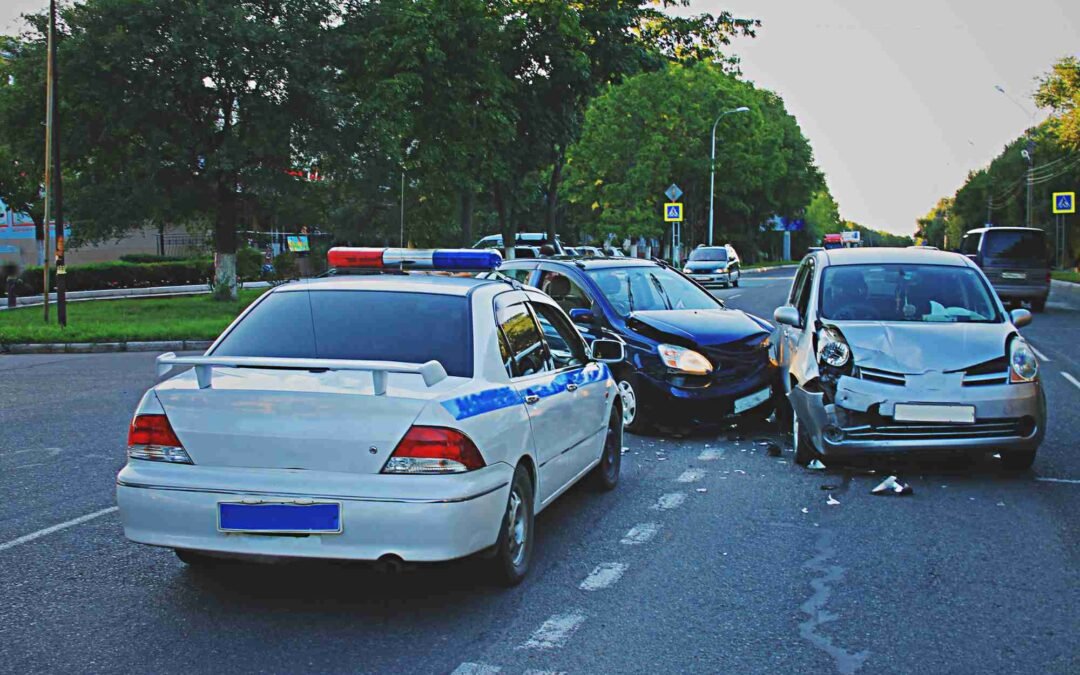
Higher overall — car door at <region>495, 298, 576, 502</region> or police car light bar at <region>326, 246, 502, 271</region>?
police car light bar at <region>326, 246, 502, 271</region>

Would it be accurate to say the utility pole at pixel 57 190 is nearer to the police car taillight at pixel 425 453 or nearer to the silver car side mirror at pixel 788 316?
the silver car side mirror at pixel 788 316

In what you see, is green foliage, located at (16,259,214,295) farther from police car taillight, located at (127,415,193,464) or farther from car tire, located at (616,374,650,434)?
police car taillight, located at (127,415,193,464)

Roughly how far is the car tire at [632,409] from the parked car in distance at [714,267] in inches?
1246

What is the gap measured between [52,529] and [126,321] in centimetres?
1943

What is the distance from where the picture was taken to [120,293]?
1464 inches

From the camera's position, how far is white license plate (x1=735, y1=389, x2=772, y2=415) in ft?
32.2

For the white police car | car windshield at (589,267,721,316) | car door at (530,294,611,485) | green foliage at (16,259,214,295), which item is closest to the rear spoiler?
the white police car

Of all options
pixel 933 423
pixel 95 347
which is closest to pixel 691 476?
pixel 933 423

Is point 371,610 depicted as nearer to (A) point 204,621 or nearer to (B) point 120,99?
(A) point 204,621

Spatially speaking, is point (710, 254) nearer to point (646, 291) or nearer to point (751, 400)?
point (646, 291)

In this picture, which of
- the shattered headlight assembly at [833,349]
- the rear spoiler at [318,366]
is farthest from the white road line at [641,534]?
the shattered headlight assembly at [833,349]

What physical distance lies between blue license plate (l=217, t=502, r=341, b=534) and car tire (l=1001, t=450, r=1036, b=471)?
542 cm

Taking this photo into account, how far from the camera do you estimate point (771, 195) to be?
83438 mm

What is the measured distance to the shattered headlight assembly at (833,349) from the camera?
319 inches
